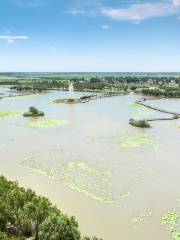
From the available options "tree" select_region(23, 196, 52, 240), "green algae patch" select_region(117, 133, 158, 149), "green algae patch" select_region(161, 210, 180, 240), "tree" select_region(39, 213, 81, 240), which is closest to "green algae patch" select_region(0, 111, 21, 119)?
"green algae patch" select_region(117, 133, 158, 149)

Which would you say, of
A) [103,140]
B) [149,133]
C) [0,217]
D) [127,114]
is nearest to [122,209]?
[0,217]

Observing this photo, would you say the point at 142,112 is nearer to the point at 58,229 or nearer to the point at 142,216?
the point at 142,216

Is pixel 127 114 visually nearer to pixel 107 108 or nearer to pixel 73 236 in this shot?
pixel 107 108

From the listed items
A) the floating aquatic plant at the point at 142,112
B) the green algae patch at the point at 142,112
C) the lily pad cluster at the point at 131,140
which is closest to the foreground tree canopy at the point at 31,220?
the lily pad cluster at the point at 131,140

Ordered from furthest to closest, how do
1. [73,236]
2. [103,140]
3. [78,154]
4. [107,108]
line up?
[107,108] → [103,140] → [78,154] → [73,236]

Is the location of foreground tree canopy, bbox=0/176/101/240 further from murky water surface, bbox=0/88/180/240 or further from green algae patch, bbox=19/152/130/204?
green algae patch, bbox=19/152/130/204

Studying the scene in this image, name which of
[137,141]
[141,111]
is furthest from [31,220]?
[141,111]
